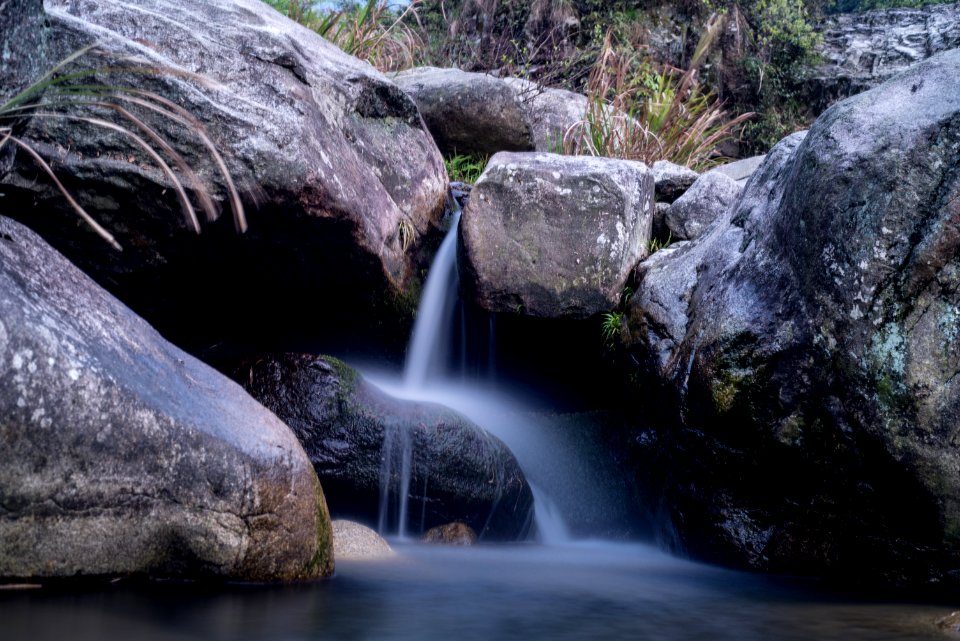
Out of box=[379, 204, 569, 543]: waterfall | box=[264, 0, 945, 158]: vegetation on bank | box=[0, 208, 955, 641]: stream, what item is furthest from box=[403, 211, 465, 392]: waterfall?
box=[264, 0, 945, 158]: vegetation on bank

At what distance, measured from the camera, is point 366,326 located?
528 cm

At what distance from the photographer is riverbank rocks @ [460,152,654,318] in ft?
16.4

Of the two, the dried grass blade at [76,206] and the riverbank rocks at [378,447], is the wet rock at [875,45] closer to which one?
the riverbank rocks at [378,447]

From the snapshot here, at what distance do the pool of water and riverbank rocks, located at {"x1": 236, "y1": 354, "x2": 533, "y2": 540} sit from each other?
0.75m

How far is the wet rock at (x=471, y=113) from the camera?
7098mm

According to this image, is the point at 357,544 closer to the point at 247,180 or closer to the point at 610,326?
the point at 247,180

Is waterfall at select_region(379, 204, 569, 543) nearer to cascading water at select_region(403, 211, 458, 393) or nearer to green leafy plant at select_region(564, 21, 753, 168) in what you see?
cascading water at select_region(403, 211, 458, 393)

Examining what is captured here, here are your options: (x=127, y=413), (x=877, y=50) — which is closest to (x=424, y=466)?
(x=127, y=413)

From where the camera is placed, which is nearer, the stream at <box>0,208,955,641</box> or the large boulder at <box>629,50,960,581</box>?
the stream at <box>0,208,955,641</box>

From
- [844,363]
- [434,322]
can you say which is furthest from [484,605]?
[434,322]

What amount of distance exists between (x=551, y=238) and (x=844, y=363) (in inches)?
86.6

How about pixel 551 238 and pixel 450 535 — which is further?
pixel 551 238

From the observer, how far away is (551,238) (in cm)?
506

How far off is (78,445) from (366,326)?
281cm
